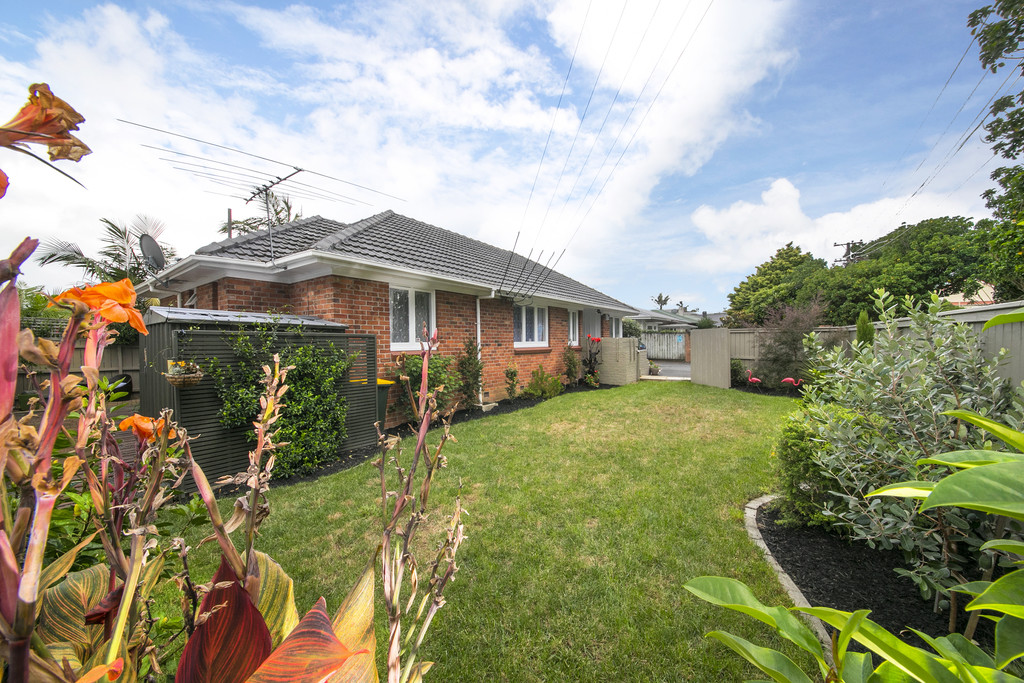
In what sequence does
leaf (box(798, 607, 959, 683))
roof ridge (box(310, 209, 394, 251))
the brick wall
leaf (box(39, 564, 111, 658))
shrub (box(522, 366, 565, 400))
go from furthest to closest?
shrub (box(522, 366, 565, 400))
the brick wall
roof ridge (box(310, 209, 394, 251))
leaf (box(798, 607, 959, 683))
leaf (box(39, 564, 111, 658))

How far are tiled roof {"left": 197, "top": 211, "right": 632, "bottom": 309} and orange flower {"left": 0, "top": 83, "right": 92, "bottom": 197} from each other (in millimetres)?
6305

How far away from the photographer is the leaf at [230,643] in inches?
15.9

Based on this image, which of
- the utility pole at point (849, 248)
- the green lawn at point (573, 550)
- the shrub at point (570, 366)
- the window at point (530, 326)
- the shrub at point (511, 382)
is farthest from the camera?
the utility pole at point (849, 248)

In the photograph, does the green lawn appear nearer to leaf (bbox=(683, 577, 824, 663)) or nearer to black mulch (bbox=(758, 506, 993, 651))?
black mulch (bbox=(758, 506, 993, 651))

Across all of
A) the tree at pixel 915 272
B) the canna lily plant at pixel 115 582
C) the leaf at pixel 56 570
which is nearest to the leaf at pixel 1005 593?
the canna lily plant at pixel 115 582

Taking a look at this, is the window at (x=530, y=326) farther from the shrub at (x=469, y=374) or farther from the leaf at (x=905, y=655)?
the leaf at (x=905, y=655)

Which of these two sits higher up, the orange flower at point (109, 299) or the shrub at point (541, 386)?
the orange flower at point (109, 299)

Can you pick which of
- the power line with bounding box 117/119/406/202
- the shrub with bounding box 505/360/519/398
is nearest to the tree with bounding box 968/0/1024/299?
the power line with bounding box 117/119/406/202

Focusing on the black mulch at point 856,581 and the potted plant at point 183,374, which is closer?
the black mulch at point 856,581

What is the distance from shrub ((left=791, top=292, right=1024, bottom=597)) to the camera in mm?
2260

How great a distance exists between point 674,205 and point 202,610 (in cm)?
1232

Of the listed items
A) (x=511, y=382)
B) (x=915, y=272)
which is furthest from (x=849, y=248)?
(x=511, y=382)

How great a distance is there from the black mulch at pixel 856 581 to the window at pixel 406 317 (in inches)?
257

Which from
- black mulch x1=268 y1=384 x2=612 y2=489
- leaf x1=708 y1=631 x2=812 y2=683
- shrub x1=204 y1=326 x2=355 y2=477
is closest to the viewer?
leaf x1=708 y1=631 x2=812 y2=683
